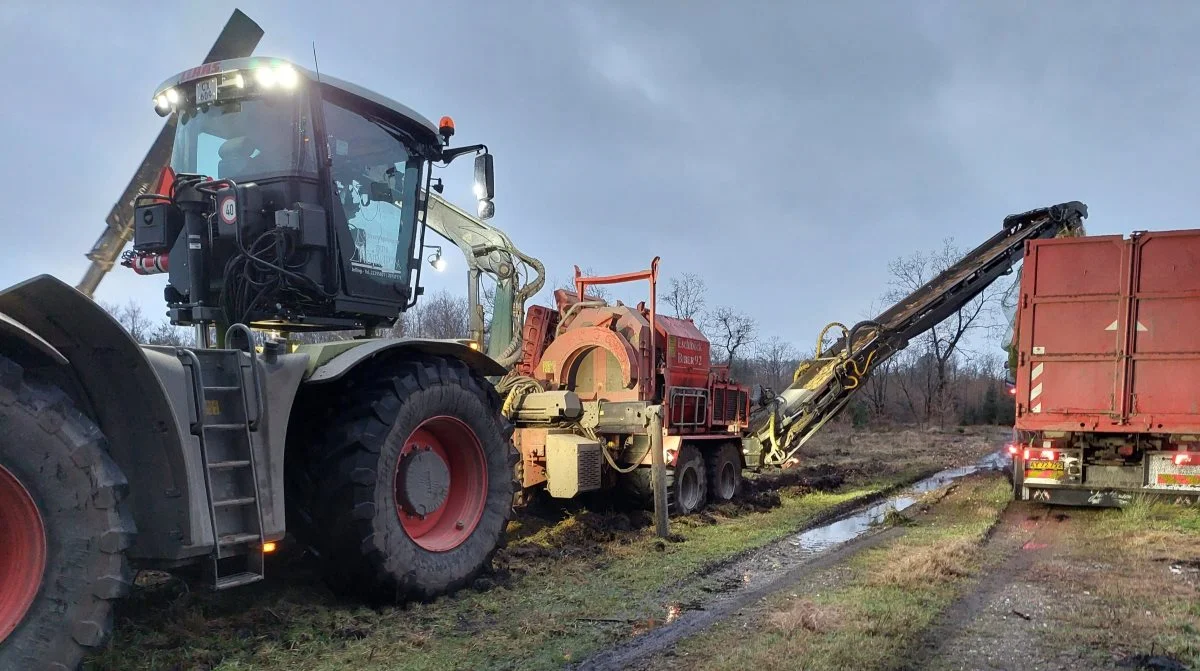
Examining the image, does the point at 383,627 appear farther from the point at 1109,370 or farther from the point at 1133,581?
the point at 1109,370

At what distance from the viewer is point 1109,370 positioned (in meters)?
9.25

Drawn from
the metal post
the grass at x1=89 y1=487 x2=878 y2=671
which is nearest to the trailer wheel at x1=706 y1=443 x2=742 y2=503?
the metal post

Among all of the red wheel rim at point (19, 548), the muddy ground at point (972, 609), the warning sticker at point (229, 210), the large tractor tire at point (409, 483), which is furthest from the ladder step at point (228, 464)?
the muddy ground at point (972, 609)

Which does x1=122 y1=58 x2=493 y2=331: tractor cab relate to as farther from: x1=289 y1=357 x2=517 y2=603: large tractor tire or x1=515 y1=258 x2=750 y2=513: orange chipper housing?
x1=515 y1=258 x2=750 y2=513: orange chipper housing

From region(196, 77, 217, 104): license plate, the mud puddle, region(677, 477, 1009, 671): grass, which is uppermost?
region(196, 77, 217, 104): license plate

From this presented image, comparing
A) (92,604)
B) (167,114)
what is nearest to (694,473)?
(167,114)

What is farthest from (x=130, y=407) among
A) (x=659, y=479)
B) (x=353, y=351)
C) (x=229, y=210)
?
(x=659, y=479)

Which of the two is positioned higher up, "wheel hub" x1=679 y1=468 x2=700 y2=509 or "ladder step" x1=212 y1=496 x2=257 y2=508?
"ladder step" x1=212 y1=496 x2=257 y2=508

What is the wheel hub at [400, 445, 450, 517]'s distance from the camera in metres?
5.00

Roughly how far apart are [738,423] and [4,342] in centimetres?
951

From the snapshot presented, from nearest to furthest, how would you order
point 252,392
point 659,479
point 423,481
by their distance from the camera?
point 252,392 < point 423,481 < point 659,479

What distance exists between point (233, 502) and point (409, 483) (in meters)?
1.27

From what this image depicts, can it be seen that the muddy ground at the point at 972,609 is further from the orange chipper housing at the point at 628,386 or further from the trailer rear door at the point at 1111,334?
the orange chipper housing at the point at 628,386

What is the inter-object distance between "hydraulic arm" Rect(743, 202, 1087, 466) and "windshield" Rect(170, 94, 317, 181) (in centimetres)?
878
